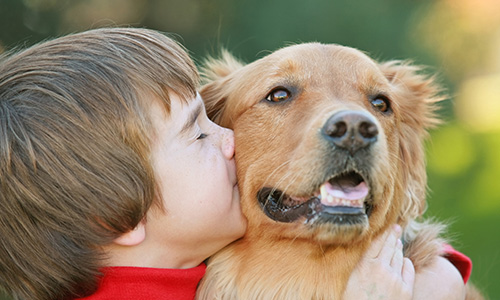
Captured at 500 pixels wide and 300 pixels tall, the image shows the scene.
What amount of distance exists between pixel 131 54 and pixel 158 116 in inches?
15.2

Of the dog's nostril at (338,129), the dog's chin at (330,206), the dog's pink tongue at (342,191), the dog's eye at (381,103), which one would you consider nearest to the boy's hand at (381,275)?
the dog's chin at (330,206)

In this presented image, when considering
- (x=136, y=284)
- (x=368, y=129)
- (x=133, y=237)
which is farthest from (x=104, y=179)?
(x=368, y=129)

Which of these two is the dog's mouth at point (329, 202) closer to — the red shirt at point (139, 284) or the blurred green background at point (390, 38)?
the red shirt at point (139, 284)

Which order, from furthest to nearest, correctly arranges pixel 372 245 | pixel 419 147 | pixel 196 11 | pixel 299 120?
1. pixel 196 11
2. pixel 419 147
3. pixel 372 245
4. pixel 299 120

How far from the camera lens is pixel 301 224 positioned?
3018 millimetres

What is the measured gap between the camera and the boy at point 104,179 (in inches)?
115

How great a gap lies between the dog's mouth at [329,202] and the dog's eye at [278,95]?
533 millimetres

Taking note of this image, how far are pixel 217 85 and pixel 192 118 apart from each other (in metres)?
0.85

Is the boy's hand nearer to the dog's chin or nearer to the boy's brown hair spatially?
the dog's chin

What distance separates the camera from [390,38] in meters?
9.41

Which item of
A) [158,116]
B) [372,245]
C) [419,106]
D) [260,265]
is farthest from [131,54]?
[419,106]

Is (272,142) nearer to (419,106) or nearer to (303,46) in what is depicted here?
(303,46)

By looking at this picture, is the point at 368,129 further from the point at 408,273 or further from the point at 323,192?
the point at 408,273

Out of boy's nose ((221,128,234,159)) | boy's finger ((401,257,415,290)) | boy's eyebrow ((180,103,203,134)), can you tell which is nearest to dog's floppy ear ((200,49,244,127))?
boy's nose ((221,128,234,159))
